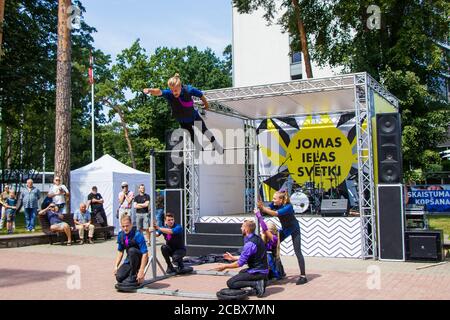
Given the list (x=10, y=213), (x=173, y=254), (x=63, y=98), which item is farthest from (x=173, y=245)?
(x=63, y=98)

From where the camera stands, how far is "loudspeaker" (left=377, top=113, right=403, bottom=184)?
379 inches

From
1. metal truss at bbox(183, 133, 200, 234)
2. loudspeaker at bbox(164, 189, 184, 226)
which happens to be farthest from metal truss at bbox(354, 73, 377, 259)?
loudspeaker at bbox(164, 189, 184, 226)

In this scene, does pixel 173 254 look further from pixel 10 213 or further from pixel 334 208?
pixel 10 213

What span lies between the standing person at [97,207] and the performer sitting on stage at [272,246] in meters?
7.36

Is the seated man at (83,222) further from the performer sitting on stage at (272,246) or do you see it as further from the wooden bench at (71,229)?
the performer sitting on stage at (272,246)

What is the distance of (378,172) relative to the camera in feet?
32.1

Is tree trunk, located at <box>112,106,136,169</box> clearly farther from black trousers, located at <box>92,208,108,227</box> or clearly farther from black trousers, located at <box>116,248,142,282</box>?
black trousers, located at <box>116,248,142,282</box>

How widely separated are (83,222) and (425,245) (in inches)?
347

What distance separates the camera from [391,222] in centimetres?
952

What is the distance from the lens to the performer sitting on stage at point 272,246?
755cm

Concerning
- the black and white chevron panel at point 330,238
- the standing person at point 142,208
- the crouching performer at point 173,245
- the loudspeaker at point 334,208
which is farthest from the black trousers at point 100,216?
the loudspeaker at point 334,208

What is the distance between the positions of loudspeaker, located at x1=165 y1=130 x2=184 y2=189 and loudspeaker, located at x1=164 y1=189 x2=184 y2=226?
0.14m
